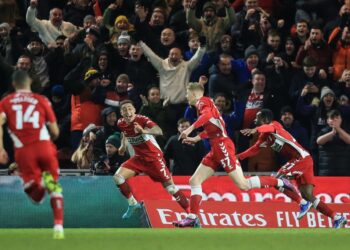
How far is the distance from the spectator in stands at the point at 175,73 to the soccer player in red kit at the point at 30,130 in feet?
25.4

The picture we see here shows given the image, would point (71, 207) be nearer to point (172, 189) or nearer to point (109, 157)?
point (109, 157)

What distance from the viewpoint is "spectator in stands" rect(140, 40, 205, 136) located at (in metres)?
21.9

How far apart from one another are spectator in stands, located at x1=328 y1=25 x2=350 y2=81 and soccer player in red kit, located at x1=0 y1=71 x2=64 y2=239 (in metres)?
9.21

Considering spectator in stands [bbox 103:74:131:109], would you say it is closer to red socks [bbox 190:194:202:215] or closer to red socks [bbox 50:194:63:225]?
red socks [bbox 190:194:202:215]

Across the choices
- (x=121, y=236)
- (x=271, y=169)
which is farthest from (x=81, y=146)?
(x=121, y=236)

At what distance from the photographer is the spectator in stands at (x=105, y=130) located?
69.8ft

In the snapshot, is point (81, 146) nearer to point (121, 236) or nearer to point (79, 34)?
point (79, 34)

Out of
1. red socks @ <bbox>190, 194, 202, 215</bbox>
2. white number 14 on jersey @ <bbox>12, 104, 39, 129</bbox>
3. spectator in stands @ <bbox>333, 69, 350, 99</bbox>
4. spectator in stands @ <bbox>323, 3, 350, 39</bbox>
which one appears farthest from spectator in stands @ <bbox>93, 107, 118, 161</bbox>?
white number 14 on jersey @ <bbox>12, 104, 39, 129</bbox>

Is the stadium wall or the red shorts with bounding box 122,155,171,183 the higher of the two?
the red shorts with bounding box 122,155,171,183

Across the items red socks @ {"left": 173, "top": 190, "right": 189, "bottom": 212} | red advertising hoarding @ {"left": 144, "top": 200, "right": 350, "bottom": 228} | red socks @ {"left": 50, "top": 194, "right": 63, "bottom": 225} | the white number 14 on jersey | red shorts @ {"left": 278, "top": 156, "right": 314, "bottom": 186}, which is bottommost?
red advertising hoarding @ {"left": 144, "top": 200, "right": 350, "bottom": 228}

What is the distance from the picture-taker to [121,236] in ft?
51.6

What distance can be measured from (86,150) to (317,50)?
482 cm

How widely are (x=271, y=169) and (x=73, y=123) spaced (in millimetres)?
3753

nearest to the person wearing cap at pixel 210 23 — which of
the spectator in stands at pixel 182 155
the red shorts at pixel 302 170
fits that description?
the spectator in stands at pixel 182 155
